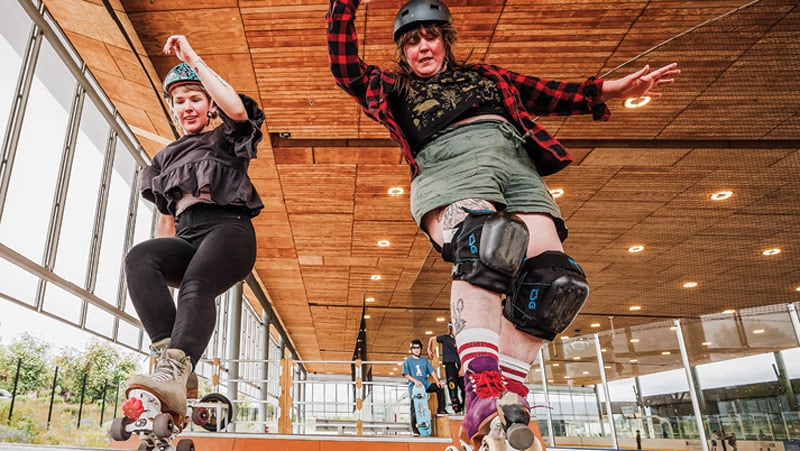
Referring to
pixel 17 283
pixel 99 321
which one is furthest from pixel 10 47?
pixel 99 321

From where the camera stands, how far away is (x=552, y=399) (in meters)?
7.13

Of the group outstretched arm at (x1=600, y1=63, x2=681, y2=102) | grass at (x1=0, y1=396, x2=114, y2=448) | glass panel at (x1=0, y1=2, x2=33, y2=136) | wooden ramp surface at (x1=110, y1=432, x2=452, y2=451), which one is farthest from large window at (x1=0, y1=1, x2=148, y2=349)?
outstretched arm at (x1=600, y1=63, x2=681, y2=102)

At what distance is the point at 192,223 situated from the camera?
133cm

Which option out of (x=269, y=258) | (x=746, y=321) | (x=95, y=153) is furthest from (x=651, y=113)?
(x=269, y=258)

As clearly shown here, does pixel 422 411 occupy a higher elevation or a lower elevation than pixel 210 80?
lower

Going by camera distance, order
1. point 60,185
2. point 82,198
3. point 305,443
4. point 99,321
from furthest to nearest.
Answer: point 99,321
point 82,198
point 60,185
point 305,443

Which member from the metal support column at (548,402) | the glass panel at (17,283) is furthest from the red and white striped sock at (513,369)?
the metal support column at (548,402)

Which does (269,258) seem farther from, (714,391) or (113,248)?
(714,391)

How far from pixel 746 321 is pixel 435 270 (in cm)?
409

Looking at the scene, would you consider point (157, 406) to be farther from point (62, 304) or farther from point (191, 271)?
point (62, 304)

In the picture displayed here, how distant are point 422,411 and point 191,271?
5.89 meters

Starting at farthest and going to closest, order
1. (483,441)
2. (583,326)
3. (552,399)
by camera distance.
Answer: (583,326), (552,399), (483,441)

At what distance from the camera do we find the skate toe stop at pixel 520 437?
66 cm

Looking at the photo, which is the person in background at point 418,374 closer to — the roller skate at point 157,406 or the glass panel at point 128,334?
the glass panel at point 128,334
